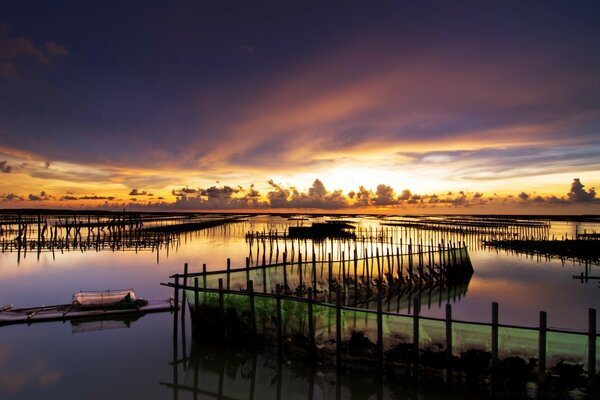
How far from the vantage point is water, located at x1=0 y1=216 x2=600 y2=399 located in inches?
430

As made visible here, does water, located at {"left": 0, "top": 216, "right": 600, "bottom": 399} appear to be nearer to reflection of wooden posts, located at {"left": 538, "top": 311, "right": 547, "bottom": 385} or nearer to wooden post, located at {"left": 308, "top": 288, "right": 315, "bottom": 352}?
wooden post, located at {"left": 308, "top": 288, "right": 315, "bottom": 352}

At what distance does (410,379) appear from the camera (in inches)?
415

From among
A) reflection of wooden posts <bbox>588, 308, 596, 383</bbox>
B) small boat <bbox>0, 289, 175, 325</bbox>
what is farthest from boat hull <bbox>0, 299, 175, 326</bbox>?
reflection of wooden posts <bbox>588, 308, 596, 383</bbox>

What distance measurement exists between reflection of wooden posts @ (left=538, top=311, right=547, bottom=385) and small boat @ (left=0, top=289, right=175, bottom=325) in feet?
45.9

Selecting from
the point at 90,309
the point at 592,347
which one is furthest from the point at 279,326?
the point at 90,309

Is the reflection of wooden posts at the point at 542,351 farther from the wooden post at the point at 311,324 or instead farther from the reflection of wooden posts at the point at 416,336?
the wooden post at the point at 311,324

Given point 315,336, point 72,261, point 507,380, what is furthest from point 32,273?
point 507,380

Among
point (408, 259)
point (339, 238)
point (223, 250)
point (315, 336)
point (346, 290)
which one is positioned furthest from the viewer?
point (339, 238)

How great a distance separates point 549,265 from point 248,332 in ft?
99.9

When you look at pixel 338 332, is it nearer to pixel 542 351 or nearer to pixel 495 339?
pixel 495 339

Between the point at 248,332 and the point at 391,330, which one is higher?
the point at 391,330

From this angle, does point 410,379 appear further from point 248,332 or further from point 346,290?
point 346,290

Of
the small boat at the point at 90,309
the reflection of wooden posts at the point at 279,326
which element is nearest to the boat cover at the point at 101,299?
the small boat at the point at 90,309

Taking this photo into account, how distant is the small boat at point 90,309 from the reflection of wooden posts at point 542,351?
45.9 feet
